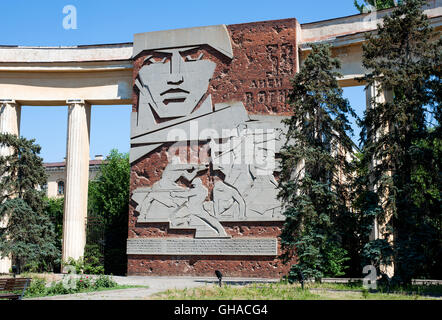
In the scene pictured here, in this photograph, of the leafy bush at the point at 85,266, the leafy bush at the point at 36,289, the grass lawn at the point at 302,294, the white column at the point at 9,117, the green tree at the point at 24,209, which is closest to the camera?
the grass lawn at the point at 302,294

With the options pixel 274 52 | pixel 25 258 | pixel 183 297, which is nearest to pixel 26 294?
pixel 183 297

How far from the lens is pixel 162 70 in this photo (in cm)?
1936

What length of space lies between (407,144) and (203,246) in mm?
7862

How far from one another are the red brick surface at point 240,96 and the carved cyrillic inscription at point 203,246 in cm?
18

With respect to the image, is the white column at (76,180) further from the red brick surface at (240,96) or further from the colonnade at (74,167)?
the red brick surface at (240,96)

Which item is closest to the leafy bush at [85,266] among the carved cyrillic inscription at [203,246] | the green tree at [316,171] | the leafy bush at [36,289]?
the carved cyrillic inscription at [203,246]

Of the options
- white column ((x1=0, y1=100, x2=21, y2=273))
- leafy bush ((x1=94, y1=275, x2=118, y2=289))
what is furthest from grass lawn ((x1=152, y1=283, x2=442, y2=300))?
white column ((x1=0, y1=100, x2=21, y2=273))

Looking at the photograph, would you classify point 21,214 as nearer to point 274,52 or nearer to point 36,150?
point 36,150

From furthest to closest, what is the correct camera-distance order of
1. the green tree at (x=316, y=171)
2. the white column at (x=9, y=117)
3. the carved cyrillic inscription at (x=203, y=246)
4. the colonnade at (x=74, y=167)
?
the white column at (x=9, y=117) → the colonnade at (x=74, y=167) → the carved cyrillic inscription at (x=203, y=246) → the green tree at (x=316, y=171)

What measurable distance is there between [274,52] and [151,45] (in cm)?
468

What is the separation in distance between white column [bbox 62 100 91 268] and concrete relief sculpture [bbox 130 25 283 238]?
240 centimetres

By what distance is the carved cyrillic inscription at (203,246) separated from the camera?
17094 mm

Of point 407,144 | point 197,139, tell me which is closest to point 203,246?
point 197,139
